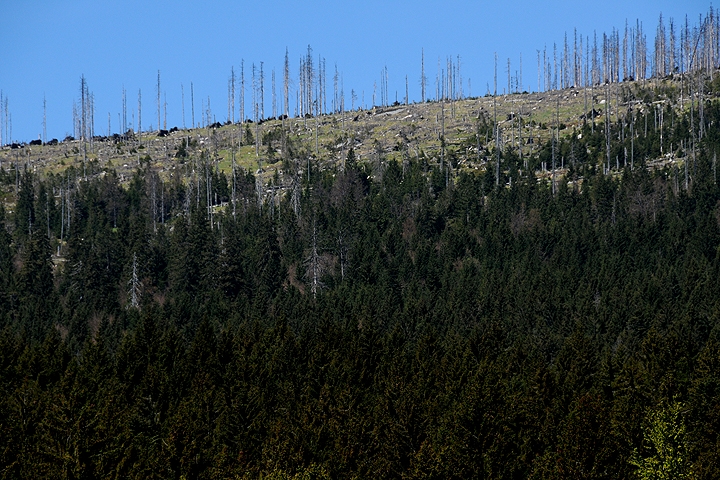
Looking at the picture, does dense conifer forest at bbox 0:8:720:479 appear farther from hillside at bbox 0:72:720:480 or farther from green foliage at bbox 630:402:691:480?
hillside at bbox 0:72:720:480

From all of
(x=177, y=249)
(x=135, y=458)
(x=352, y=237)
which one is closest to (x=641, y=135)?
(x=352, y=237)

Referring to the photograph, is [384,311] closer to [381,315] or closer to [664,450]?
[381,315]

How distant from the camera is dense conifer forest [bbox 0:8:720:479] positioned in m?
56.4

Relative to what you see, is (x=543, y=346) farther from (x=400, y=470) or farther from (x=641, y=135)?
(x=641, y=135)

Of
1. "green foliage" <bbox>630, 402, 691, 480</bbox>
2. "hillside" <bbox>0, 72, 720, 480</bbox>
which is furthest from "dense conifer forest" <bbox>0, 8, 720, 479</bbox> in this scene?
"hillside" <bbox>0, 72, 720, 480</bbox>

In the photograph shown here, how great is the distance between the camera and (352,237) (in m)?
149

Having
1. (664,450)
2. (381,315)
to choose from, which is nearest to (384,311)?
(381,315)

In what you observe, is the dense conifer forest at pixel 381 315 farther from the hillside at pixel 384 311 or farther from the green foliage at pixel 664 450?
the hillside at pixel 384 311

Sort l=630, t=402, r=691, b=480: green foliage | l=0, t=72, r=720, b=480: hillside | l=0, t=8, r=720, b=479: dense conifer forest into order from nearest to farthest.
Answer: l=630, t=402, r=691, b=480: green foliage
l=0, t=8, r=720, b=479: dense conifer forest
l=0, t=72, r=720, b=480: hillside

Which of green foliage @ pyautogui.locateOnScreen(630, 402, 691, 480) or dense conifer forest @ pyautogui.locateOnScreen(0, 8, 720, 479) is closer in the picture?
green foliage @ pyautogui.locateOnScreen(630, 402, 691, 480)

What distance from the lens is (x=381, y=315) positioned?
11356cm

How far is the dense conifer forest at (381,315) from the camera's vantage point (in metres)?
56.4

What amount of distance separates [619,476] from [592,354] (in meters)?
30.4

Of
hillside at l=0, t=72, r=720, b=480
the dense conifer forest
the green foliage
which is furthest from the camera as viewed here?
hillside at l=0, t=72, r=720, b=480
